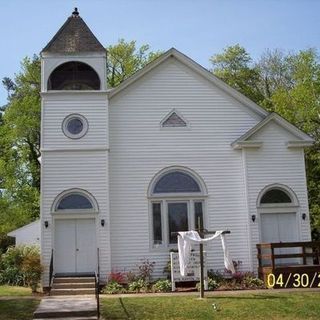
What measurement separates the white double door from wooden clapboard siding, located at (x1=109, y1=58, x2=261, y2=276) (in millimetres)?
811

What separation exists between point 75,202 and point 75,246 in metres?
1.60

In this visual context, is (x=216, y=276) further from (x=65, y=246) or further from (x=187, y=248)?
(x=65, y=246)

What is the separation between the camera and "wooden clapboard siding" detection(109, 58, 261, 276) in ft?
Result: 66.9

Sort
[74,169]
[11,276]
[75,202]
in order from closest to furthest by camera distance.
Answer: [75,202] → [74,169] → [11,276]

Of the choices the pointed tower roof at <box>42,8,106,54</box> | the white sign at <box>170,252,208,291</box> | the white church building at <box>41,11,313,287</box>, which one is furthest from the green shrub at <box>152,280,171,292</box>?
the pointed tower roof at <box>42,8,106,54</box>

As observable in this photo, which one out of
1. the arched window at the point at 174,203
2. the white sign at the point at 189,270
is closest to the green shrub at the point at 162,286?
the white sign at the point at 189,270

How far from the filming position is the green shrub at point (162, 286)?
60.8ft

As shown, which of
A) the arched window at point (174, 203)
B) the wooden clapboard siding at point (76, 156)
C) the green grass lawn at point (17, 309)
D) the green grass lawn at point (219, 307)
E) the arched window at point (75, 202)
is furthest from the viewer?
the arched window at point (174, 203)

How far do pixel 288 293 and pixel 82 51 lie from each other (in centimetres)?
1161

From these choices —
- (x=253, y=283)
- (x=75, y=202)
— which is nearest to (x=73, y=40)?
(x=75, y=202)

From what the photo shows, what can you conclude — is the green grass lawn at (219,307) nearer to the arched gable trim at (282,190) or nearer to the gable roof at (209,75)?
the arched gable trim at (282,190)

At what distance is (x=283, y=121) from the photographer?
21094mm

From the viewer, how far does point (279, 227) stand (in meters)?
20.9
